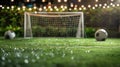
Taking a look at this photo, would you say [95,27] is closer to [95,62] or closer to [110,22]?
[110,22]

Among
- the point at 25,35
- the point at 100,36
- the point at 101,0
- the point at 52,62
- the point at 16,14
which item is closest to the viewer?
the point at 52,62

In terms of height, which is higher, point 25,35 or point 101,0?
point 101,0

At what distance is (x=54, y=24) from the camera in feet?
101

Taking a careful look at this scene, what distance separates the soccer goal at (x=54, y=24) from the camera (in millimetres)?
29672

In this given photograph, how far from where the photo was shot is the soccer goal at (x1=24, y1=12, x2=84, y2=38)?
29.7 m

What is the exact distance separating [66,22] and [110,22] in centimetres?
403

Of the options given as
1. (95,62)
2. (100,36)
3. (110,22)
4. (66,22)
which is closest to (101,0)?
(110,22)

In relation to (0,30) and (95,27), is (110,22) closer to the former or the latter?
(95,27)

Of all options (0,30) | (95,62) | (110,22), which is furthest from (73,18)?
(95,62)

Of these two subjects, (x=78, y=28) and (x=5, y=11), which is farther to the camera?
(x=5, y=11)

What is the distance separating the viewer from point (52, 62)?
10898mm

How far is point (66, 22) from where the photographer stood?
29.9 metres

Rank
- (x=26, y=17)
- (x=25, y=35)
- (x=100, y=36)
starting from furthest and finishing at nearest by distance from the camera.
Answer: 1. (x=26, y=17)
2. (x=25, y=35)
3. (x=100, y=36)

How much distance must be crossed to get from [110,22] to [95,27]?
4.22ft
